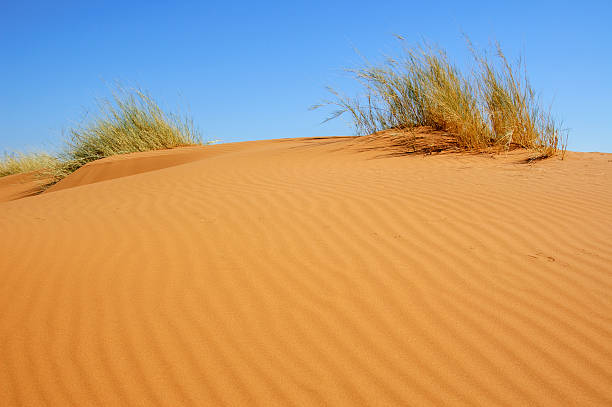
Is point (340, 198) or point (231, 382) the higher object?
point (340, 198)

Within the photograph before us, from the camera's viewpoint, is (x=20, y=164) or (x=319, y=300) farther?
(x=20, y=164)

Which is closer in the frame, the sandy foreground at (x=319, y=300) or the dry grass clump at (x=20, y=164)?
the sandy foreground at (x=319, y=300)

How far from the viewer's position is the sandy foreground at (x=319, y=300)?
2.12 m

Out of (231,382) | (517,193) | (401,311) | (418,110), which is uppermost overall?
(418,110)

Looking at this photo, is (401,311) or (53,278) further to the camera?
(53,278)

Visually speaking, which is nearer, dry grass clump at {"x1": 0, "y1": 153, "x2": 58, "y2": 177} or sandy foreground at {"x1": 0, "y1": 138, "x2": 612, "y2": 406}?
sandy foreground at {"x1": 0, "y1": 138, "x2": 612, "y2": 406}

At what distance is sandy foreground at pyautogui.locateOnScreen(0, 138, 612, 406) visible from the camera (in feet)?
6.94

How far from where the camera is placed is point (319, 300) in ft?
8.62

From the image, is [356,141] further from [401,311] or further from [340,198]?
[401,311]

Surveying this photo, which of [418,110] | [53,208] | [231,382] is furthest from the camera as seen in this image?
[418,110]

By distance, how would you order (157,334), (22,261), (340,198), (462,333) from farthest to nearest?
(340,198)
(22,261)
(157,334)
(462,333)

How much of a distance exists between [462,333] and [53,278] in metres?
2.56

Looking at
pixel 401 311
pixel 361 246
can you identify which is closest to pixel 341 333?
pixel 401 311

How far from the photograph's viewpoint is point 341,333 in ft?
7.75
